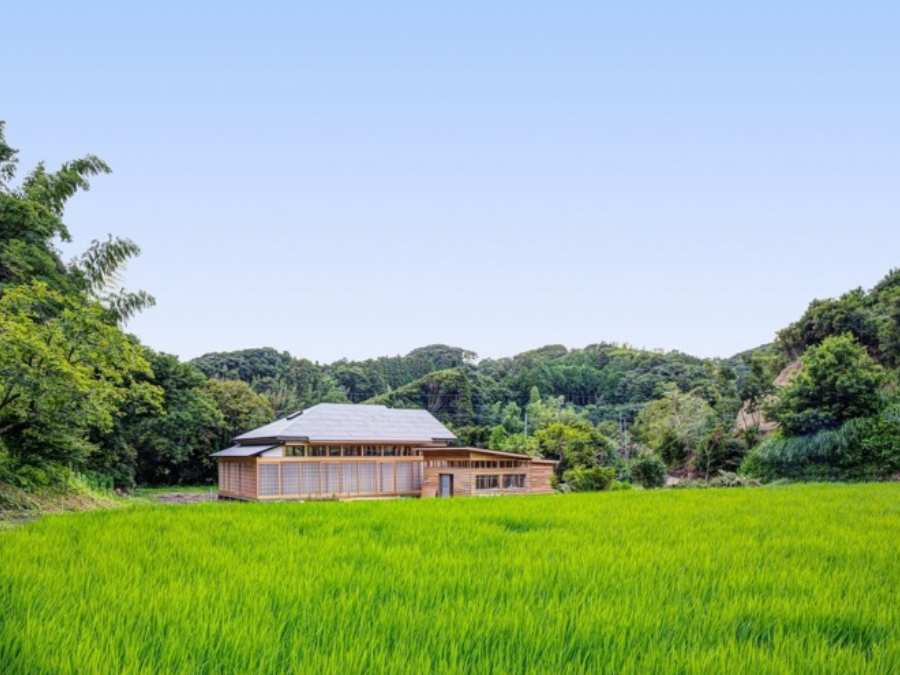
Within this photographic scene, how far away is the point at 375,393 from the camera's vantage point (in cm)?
5025

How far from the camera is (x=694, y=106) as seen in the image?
48.7ft

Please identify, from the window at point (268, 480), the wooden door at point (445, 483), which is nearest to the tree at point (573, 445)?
the wooden door at point (445, 483)

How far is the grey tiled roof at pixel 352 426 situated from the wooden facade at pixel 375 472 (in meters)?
0.38

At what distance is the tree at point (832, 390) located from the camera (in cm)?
2052

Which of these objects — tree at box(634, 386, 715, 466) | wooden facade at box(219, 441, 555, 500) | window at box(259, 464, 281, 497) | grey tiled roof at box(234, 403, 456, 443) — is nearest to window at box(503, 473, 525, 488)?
wooden facade at box(219, 441, 555, 500)

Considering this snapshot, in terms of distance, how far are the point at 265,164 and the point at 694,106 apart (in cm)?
1132

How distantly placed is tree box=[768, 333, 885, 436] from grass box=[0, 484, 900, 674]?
16243 millimetres

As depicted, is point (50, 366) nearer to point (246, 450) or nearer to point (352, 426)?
point (246, 450)

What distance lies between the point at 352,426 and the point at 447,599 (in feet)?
65.8

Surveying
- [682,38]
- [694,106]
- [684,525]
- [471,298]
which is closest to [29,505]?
[684,525]

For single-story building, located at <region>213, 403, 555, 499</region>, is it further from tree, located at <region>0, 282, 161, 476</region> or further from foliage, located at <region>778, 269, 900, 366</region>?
foliage, located at <region>778, 269, 900, 366</region>

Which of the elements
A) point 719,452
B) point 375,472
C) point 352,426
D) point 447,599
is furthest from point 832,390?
point 447,599

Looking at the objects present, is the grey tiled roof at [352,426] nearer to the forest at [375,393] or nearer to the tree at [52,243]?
the forest at [375,393]

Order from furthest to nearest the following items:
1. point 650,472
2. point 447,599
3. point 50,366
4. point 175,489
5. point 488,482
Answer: point 175,489 < point 488,482 < point 650,472 < point 50,366 < point 447,599
